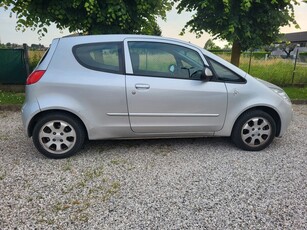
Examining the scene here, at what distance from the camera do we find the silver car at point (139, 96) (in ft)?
11.1

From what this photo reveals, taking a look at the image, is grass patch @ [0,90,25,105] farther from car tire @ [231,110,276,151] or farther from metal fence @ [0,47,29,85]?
car tire @ [231,110,276,151]

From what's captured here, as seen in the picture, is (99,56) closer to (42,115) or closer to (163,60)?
(163,60)

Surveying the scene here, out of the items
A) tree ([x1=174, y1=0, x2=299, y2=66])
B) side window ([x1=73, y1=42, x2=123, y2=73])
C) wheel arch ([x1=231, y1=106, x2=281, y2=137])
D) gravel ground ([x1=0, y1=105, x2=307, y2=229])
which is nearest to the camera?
gravel ground ([x1=0, y1=105, x2=307, y2=229])

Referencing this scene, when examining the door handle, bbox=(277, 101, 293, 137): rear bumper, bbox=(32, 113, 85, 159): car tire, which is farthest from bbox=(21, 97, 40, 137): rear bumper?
bbox=(277, 101, 293, 137): rear bumper

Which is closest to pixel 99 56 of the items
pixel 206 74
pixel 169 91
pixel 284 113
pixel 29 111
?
pixel 169 91

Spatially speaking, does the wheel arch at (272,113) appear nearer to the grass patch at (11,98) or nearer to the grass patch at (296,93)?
the grass patch at (296,93)

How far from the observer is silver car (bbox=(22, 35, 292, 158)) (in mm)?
3381

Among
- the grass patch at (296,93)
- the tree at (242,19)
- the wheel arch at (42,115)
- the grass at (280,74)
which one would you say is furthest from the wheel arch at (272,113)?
the grass at (280,74)

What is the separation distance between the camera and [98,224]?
225 cm

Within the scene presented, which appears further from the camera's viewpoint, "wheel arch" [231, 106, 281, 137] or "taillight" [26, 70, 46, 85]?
"wheel arch" [231, 106, 281, 137]

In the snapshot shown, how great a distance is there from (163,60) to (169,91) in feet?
1.62

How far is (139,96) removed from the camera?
11.3ft

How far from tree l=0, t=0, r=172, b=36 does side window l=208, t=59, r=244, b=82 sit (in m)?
3.28

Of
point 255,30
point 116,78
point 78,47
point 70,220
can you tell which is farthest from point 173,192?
point 255,30
